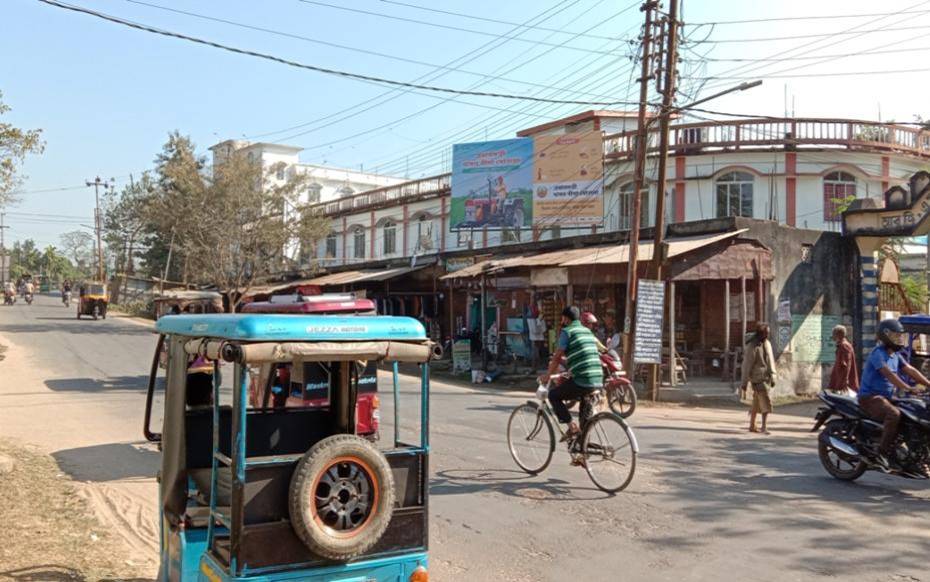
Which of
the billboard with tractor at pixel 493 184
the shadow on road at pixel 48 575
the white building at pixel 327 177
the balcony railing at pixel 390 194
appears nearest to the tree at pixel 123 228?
the white building at pixel 327 177

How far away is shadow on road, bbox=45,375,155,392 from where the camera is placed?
16734 mm

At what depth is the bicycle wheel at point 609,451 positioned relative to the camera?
25.1 feet

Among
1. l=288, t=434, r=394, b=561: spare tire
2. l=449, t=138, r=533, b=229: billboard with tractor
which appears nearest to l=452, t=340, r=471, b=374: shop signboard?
l=449, t=138, r=533, b=229: billboard with tractor

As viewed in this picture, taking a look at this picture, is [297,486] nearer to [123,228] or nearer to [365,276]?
[365,276]

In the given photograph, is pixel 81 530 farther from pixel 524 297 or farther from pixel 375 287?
pixel 375 287

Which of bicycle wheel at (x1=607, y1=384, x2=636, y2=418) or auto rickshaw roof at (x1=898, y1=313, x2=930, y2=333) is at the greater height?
auto rickshaw roof at (x1=898, y1=313, x2=930, y2=333)

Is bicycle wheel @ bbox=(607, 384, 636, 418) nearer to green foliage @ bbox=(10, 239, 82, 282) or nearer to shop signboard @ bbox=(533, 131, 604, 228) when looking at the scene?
shop signboard @ bbox=(533, 131, 604, 228)

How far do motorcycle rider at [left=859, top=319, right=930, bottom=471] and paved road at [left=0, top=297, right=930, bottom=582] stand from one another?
1.73ft

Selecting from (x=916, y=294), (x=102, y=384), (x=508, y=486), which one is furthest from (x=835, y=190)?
(x=102, y=384)

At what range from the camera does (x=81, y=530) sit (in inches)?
257

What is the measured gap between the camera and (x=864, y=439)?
327 inches

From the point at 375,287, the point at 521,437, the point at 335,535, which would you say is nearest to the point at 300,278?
the point at 375,287

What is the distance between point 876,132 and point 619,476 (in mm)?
24585

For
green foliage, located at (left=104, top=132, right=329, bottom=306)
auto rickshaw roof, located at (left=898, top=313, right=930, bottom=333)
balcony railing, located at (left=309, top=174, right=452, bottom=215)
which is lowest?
auto rickshaw roof, located at (left=898, top=313, right=930, bottom=333)
